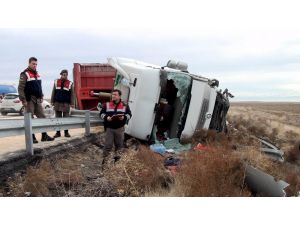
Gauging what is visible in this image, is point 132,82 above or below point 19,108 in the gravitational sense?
above

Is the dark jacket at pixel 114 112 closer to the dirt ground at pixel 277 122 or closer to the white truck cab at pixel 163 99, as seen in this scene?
the white truck cab at pixel 163 99

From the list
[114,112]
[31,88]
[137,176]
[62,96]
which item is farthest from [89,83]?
[137,176]

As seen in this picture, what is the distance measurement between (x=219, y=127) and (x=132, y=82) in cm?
392

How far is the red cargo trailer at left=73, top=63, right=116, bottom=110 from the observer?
13984 mm

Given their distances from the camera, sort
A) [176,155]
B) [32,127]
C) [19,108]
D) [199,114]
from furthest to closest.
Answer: [19,108], [199,114], [176,155], [32,127]

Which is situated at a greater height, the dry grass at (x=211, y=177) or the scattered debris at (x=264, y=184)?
the dry grass at (x=211, y=177)

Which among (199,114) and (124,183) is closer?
(124,183)

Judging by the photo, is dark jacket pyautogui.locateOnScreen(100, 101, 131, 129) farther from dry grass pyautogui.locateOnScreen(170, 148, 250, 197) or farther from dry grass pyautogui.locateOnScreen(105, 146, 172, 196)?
dry grass pyautogui.locateOnScreen(170, 148, 250, 197)

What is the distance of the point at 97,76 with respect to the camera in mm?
14172

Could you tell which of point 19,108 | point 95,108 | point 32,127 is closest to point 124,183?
point 32,127

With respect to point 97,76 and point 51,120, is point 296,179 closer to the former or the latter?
point 51,120

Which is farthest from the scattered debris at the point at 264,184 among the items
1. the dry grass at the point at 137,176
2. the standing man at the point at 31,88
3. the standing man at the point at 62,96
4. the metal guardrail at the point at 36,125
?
the standing man at the point at 62,96

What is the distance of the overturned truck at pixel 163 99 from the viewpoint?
1121cm

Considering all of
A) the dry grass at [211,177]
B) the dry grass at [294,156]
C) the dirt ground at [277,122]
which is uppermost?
the dry grass at [211,177]
